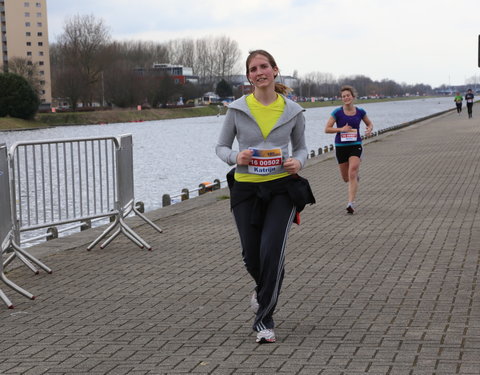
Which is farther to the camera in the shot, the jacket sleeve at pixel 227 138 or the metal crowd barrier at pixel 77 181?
the metal crowd barrier at pixel 77 181

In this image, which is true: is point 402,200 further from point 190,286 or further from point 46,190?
point 190,286

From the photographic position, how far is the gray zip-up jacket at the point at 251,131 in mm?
5660

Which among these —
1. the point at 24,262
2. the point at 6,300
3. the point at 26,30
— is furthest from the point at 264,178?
the point at 26,30

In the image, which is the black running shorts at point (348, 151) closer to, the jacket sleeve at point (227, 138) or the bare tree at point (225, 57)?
the jacket sleeve at point (227, 138)

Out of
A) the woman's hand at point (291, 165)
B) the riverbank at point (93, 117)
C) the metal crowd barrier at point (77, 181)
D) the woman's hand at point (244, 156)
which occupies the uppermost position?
the woman's hand at point (244, 156)

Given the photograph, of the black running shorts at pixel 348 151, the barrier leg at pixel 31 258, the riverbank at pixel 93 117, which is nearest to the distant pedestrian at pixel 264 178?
the barrier leg at pixel 31 258

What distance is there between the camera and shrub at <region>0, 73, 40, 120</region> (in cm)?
9350

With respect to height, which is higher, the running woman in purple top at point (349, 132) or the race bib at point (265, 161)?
the race bib at point (265, 161)

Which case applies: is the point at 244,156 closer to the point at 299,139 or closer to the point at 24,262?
the point at 299,139

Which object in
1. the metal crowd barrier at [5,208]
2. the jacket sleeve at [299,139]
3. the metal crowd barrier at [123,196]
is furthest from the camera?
the metal crowd barrier at [123,196]

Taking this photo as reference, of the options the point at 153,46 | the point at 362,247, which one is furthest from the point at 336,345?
the point at 153,46

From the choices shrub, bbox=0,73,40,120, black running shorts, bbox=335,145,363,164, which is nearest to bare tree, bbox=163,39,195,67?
shrub, bbox=0,73,40,120

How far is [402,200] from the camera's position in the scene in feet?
45.1

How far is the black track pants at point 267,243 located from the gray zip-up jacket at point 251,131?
238mm
